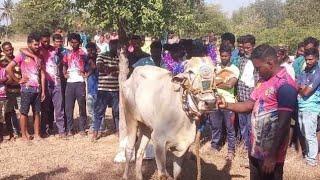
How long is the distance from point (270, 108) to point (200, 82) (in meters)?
0.82

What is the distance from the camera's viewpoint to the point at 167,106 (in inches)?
189

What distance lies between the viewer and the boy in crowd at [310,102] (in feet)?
20.5

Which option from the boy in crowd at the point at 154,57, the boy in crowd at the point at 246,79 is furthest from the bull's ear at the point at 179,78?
the boy in crowd at the point at 154,57

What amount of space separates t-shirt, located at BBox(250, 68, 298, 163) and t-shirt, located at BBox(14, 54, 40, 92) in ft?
15.8

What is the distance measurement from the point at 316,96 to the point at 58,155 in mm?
4227

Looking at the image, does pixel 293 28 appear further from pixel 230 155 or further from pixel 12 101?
pixel 12 101

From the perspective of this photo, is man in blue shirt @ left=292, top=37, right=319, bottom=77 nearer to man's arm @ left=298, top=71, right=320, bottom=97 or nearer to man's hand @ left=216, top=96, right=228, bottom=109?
man's arm @ left=298, top=71, right=320, bottom=97

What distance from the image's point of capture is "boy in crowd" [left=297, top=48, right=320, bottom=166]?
6.25 m

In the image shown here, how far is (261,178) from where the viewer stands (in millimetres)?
3918

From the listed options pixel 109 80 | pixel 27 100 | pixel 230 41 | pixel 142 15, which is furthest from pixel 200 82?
pixel 27 100

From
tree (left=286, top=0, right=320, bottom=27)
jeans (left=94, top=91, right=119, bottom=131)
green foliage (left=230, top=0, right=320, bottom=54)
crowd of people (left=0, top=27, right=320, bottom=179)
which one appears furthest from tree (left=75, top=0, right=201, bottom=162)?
tree (left=286, top=0, right=320, bottom=27)

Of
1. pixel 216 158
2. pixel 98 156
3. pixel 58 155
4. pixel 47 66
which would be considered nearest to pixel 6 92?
pixel 47 66

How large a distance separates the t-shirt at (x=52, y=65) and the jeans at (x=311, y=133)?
14.9 ft

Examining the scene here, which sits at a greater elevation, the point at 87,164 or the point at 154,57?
the point at 154,57
